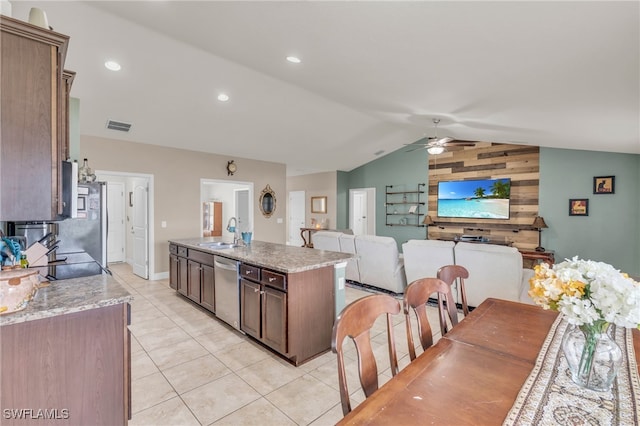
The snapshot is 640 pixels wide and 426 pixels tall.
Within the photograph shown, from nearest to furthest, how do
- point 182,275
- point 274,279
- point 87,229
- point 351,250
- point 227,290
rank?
1. point 274,279
2. point 87,229
3. point 227,290
4. point 182,275
5. point 351,250

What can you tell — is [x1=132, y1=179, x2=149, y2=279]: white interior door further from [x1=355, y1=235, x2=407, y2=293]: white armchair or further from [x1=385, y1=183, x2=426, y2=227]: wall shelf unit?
[x1=385, y1=183, x2=426, y2=227]: wall shelf unit

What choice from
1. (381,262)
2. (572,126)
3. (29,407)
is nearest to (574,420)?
(29,407)

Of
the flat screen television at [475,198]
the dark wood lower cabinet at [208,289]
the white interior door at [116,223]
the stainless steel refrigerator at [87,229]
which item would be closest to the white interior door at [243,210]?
the white interior door at [116,223]

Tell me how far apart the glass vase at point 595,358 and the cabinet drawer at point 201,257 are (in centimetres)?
335

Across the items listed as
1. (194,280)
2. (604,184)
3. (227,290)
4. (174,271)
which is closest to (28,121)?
(227,290)

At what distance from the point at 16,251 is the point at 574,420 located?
8.12ft

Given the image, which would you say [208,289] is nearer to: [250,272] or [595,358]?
[250,272]

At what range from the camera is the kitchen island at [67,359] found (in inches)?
52.2

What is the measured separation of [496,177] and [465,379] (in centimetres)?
688

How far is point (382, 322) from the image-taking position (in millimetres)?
3594

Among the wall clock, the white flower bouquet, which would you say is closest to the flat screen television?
the wall clock

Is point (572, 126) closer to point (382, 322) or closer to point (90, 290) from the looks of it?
point (382, 322)

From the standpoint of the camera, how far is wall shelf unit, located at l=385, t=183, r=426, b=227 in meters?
7.92

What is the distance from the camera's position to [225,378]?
2396mm
